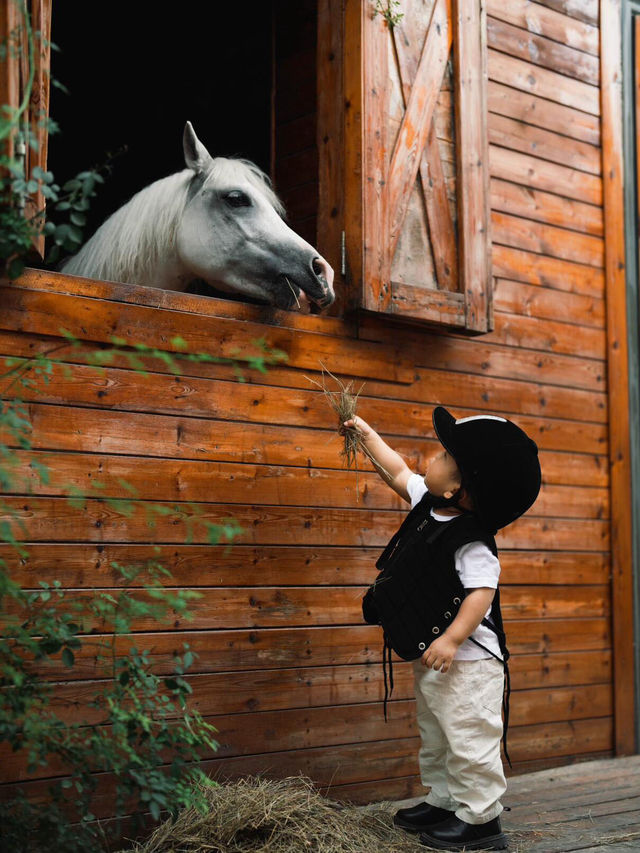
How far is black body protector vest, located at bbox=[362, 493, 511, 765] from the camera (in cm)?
288

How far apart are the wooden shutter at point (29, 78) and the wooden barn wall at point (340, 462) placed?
0.36 metres

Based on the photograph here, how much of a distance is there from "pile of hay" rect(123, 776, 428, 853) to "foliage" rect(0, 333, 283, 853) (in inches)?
5.7

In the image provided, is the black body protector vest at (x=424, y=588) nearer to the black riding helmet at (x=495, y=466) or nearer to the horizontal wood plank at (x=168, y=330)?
the black riding helmet at (x=495, y=466)

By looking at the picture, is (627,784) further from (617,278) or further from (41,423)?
(41,423)

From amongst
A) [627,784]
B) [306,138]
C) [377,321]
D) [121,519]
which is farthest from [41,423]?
[627,784]

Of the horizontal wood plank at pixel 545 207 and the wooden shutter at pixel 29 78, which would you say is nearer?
the wooden shutter at pixel 29 78

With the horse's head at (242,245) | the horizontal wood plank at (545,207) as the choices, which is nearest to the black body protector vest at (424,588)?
the horse's head at (242,245)

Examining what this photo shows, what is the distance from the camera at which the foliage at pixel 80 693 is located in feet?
6.91

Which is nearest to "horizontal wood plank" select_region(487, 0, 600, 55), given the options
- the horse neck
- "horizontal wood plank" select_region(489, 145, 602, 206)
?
"horizontal wood plank" select_region(489, 145, 602, 206)

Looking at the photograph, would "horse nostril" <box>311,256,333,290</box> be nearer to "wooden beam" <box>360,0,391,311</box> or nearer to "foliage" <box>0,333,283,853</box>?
"wooden beam" <box>360,0,391,311</box>

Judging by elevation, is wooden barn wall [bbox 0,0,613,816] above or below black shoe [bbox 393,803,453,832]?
above

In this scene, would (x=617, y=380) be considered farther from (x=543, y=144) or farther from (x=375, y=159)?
(x=375, y=159)

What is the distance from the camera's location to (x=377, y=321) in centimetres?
378

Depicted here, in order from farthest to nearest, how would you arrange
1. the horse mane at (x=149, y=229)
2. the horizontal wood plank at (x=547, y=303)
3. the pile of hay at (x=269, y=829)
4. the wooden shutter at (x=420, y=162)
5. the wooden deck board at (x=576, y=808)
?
→ the horizontal wood plank at (x=547, y=303)
the wooden shutter at (x=420, y=162)
the horse mane at (x=149, y=229)
the wooden deck board at (x=576, y=808)
the pile of hay at (x=269, y=829)
